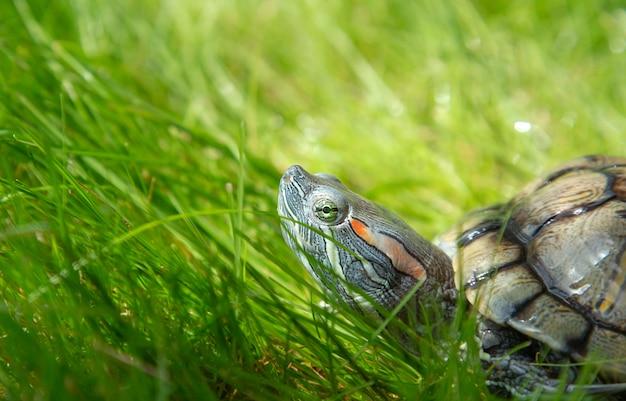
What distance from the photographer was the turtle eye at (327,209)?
237 centimetres

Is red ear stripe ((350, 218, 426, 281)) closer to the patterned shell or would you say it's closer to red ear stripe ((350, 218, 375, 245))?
red ear stripe ((350, 218, 375, 245))

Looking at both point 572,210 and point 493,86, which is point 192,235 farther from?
point 493,86

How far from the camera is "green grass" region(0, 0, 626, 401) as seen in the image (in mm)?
1918

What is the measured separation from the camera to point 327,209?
2.37 metres

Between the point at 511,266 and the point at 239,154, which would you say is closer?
the point at 511,266

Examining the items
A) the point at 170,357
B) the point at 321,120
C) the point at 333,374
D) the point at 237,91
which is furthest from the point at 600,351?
the point at 237,91

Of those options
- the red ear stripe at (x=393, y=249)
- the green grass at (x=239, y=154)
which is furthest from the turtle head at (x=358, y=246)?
the green grass at (x=239, y=154)

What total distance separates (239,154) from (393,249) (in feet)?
2.06

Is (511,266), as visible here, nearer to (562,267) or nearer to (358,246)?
(562,267)

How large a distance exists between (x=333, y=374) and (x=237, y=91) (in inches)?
115

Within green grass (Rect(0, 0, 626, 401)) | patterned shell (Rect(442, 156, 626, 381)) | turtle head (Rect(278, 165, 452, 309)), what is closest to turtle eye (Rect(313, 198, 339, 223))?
turtle head (Rect(278, 165, 452, 309))

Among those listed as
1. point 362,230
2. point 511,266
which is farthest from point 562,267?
point 362,230

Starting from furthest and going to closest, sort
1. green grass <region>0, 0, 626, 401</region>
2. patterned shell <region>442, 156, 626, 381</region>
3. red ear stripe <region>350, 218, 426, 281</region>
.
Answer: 1. red ear stripe <region>350, 218, 426, 281</region>
2. patterned shell <region>442, 156, 626, 381</region>
3. green grass <region>0, 0, 626, 401</region>

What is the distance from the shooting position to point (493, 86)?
4168mm
